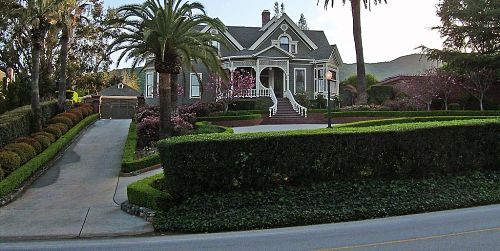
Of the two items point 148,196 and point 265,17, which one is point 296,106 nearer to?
point 265,17

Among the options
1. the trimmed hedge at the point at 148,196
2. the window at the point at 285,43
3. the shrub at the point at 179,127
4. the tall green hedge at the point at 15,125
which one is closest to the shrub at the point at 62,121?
the tall green hedge at the point at 15,125

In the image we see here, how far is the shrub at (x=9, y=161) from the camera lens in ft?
53.0

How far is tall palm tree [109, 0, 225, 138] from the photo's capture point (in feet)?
62.6

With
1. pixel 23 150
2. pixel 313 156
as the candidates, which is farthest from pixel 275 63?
pixel 313 156

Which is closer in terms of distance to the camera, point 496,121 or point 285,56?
point 496,121

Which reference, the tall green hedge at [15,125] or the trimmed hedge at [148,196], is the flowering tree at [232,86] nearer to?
the tall green hedge at [15,125]

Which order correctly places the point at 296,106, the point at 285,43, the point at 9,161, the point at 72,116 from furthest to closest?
1. the point at 285,43
2. the point at 296,106
3. the point at 72,116
4. the point at 9,161

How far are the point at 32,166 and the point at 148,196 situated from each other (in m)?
7.16

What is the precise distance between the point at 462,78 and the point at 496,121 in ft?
84.7

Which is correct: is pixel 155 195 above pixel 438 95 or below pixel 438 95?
below

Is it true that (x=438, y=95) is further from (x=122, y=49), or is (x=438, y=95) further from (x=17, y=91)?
(x=17, y=91)

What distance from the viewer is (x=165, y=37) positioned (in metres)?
18.6

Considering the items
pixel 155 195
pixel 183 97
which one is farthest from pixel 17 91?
pixel 155 195

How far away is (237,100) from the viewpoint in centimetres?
3853
